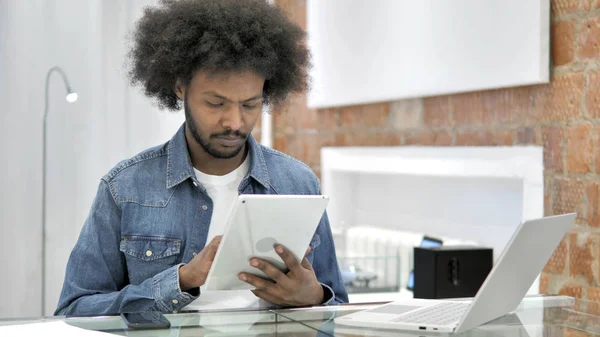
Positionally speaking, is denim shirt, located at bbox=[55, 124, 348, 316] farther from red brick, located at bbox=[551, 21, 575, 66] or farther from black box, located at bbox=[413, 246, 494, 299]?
red brick, located at bbox=[551, 21, 575, 66]

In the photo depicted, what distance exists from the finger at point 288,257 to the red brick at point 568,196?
1410 mm

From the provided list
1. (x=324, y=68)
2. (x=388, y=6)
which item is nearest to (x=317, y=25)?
(x=324, y=68)

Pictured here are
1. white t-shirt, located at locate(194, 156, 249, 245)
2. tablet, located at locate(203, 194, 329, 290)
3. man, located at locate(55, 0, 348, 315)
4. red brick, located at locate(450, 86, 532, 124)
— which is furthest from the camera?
red brick, located at locate(450, 86, 532, 124)

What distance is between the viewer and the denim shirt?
5.66 ft

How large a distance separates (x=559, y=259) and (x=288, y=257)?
4.97 feet

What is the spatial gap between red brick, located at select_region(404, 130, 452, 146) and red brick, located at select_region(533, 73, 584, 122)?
1.78 ft

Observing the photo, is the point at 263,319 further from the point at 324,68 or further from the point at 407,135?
the point at 324,68

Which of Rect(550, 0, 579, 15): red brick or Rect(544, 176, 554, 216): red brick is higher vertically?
Rect(550, 0, 579, 15): red brick

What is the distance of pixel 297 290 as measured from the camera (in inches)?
63.7

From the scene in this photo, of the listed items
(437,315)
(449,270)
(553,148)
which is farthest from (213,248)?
(553,148)

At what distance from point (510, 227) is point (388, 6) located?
3.69 ft

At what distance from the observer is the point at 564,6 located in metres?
2.73

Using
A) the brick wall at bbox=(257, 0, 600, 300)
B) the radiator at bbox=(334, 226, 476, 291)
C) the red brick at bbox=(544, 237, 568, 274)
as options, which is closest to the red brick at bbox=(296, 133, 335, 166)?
the radiator at bbox=(334, 226, 476, 291)

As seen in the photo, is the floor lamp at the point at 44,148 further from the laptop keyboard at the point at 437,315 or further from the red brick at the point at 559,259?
the laptop keyboard at the point at 437,315
